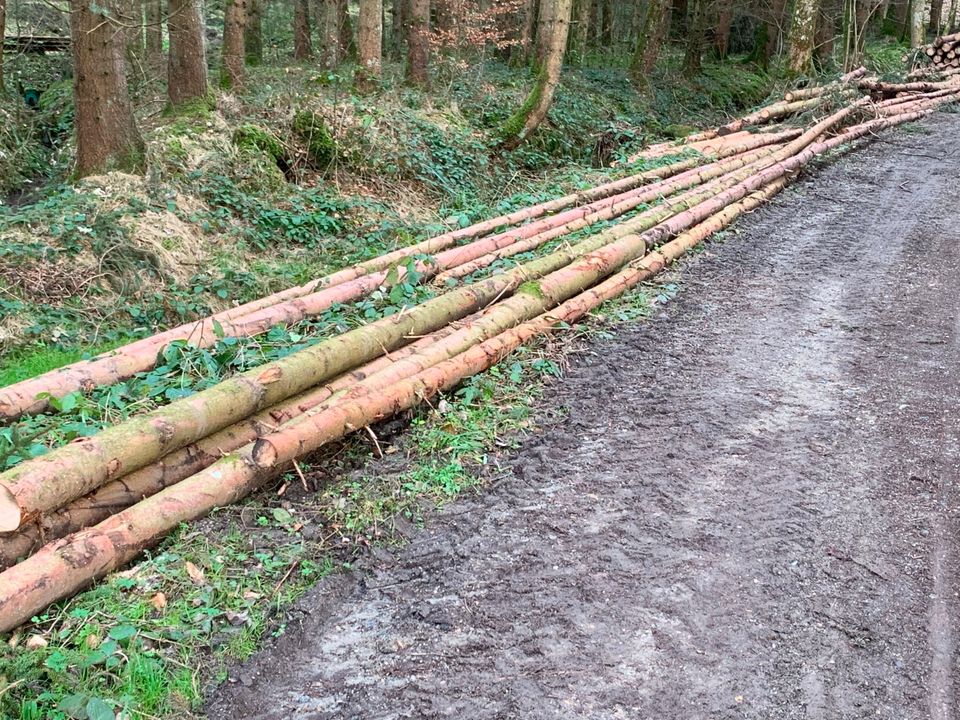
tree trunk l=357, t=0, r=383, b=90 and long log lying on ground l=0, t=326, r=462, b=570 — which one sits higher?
tree trunk l=357, t=0, r=383, b=90

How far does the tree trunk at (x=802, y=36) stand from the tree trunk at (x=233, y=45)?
11207 millimetres

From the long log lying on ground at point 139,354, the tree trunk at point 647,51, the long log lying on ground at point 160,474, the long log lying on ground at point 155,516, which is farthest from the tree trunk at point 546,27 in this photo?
the long log lying on ground at point 160,474

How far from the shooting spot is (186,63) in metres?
11.1

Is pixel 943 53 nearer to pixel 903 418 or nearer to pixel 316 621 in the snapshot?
pixel 903 418

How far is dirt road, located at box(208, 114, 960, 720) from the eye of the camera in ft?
10.1

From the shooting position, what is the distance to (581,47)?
2050cm

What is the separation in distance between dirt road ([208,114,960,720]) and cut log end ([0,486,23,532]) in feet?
4.35

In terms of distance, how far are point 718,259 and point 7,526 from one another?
260 inches

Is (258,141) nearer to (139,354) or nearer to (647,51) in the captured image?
(139,354)

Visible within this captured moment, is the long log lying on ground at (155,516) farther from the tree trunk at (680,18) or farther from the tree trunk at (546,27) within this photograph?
the tree trunk at (680,18)

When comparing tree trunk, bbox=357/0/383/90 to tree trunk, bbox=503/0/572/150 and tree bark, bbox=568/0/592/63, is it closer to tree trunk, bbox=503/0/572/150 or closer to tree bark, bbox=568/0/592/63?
tree trunk, bbox=503/0/572/150

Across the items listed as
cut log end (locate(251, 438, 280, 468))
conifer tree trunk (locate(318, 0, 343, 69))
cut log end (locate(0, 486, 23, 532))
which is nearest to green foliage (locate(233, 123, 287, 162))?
conifer tree trunk (locate(318, 0, 343, 69))

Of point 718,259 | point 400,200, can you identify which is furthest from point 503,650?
point 400,200

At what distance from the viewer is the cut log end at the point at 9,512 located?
3.51m
